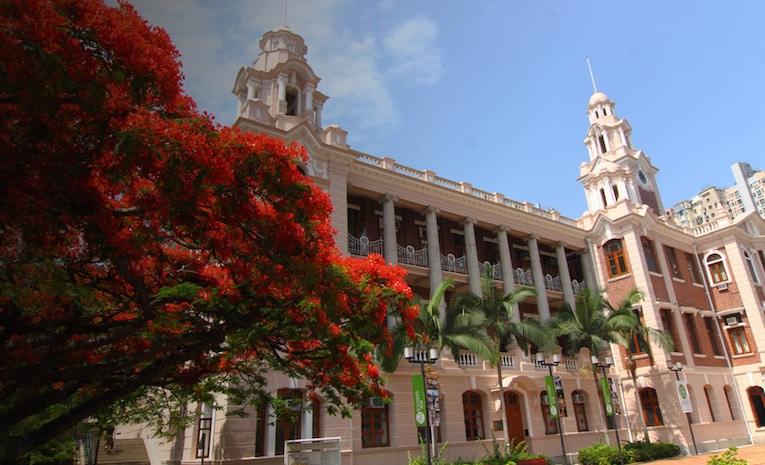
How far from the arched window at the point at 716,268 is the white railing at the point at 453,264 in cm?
1674

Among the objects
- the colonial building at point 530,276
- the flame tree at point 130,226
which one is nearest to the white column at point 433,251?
the colonial building at point 530,276

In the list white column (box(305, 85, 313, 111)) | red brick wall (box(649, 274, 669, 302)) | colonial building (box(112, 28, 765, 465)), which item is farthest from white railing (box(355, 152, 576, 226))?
red brick wall (box(649, 274, 669, 302))

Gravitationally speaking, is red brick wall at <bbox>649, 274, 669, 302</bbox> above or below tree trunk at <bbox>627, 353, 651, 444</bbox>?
above

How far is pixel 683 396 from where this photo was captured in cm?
2189

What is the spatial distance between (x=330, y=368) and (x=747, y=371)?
88.2 feet

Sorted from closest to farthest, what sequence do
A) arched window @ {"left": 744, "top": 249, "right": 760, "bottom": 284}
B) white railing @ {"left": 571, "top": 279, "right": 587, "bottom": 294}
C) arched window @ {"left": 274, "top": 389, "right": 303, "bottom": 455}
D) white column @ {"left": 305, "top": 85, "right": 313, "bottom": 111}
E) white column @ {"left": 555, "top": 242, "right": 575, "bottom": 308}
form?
arched window @ {"left": 274, "top": 389, "right": 303, "bottom": 455}, white column @ {"left": 305, "top": 85, "right": 313, "bottom": 111}, white column @ {"left": 555, "top": 242, "right": 575, "bottom": 308}, white railing @ {"left": 571, "top": 279, "right": 587, "bottom": 294}, arched window @ {"left": 744, "top": 249, "right": 760, "bottom": 284}

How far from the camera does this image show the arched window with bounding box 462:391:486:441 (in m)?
18.9

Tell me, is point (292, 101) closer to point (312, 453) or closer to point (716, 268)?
point (312, 453)

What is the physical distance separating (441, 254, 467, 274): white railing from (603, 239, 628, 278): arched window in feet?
30.9

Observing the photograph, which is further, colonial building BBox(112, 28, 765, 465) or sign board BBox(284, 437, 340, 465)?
colonial building BBox(112, 28, 765, 465)

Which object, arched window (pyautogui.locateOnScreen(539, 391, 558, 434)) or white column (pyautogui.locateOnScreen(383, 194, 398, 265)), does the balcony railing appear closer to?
arched window (pyautogui.locateOnScreen(539, 391, 558, 434))

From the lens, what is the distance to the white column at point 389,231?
63.1 feet

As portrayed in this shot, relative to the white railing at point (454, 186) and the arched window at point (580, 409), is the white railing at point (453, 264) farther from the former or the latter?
the arched window at point (580, 409)

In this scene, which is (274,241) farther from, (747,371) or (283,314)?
(747,371)
